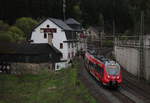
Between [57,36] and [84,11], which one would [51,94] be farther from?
[84,11]

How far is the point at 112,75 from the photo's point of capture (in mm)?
24562

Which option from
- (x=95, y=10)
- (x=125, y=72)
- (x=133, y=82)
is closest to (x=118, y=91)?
(x=133, y=82)

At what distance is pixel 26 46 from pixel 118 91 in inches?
1237

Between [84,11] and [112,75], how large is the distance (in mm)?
93361

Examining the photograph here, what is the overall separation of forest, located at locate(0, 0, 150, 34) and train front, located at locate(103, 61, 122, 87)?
5744 cm

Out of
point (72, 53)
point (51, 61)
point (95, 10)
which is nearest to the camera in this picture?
point (51, 61)

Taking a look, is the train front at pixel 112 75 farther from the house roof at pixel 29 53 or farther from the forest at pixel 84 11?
the forest at pixel 84 11

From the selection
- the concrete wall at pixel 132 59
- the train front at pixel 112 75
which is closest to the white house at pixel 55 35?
the concrete wall at pixel 132 59

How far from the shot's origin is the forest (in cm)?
9194

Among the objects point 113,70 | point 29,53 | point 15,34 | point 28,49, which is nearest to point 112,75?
point 113,70

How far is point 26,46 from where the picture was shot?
5188cm

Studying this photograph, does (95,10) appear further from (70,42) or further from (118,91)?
(118,91)

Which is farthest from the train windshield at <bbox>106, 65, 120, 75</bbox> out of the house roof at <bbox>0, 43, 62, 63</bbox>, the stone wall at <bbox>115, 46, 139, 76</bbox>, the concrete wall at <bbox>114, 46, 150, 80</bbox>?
the house roof at <bbox>0, 43, 62, 63</bbox>

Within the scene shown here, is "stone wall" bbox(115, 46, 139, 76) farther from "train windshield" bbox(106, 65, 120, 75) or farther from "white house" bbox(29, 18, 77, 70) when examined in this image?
"white house" bbox(29, 18, 77, 70)
